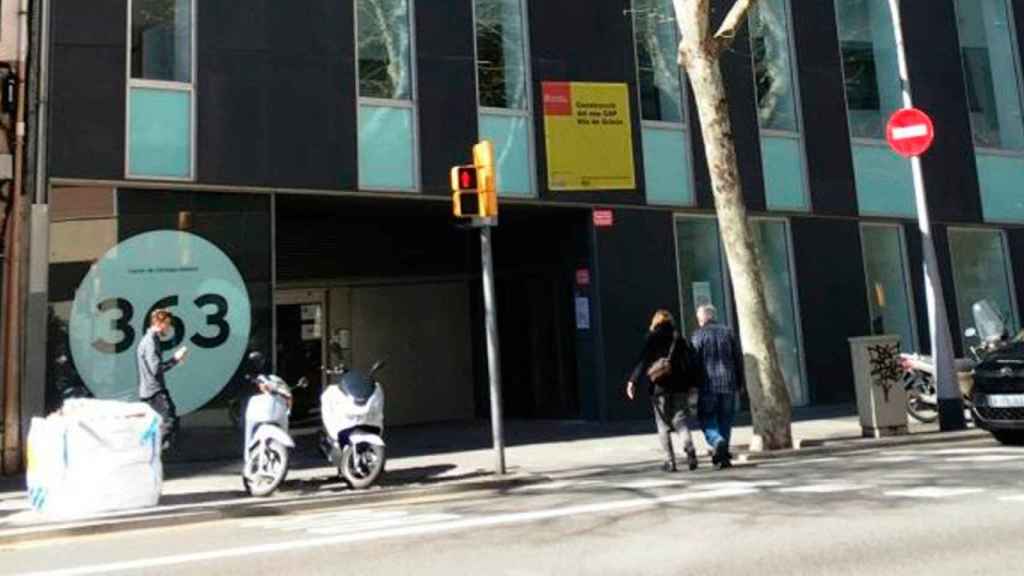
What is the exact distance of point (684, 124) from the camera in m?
16.8

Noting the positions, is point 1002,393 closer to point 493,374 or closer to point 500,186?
point 493,374

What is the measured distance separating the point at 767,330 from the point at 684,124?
5730 mm

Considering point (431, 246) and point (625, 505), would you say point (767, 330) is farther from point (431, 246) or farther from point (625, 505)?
point (431, 246)

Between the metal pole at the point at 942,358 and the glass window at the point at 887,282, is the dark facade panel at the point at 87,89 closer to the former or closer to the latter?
the metal pole at the point at 942,358

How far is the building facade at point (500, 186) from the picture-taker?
12.4 meters

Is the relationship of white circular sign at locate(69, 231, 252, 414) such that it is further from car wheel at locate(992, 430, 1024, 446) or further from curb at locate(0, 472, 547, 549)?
car wheel at locate(992, 430, 1024, 446)

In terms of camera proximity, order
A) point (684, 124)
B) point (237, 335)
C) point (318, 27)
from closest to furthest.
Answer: point (237, 335) < point (318, 27) < point (684, 124)

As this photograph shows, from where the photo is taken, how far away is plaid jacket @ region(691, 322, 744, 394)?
1078 cm

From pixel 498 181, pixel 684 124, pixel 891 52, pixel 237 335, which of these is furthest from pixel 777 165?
pixel 237 335

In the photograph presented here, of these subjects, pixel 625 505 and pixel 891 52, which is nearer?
pixel 625 505

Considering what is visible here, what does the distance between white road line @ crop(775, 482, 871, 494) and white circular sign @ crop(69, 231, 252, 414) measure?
7.50m

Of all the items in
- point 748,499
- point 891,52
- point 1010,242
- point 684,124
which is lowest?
point 748,499

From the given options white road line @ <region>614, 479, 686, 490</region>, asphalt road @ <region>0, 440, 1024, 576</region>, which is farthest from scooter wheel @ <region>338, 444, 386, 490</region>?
white road line @ <region>614, 479, 686, 490</region>

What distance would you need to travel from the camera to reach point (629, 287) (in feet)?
52.2
